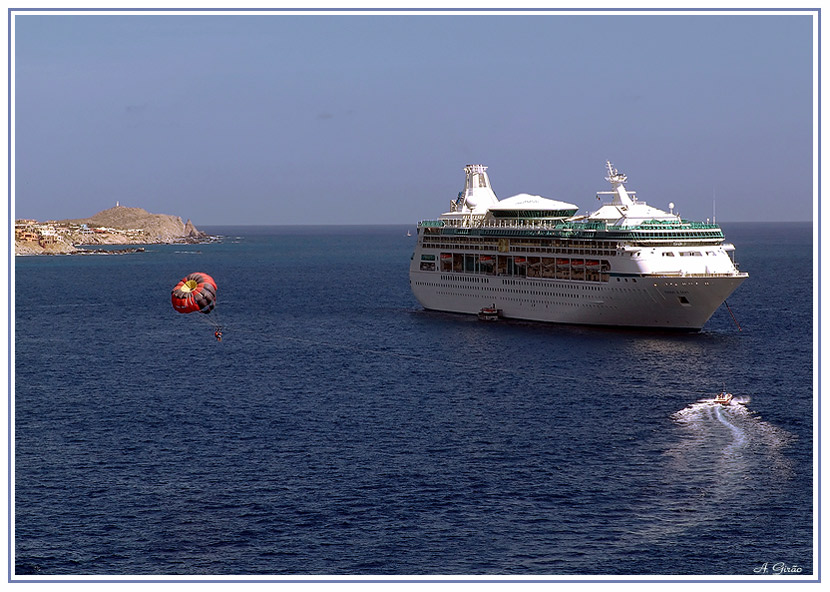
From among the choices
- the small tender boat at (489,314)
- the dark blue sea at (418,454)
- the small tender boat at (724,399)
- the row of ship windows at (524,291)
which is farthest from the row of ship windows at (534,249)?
the small tender boat at (724,399)

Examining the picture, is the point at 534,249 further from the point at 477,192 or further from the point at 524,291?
the point at 477,192

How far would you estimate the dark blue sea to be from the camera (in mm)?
42000

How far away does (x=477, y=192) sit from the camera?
11544cm

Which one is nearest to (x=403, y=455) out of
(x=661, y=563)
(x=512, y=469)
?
(x=512, y=469)

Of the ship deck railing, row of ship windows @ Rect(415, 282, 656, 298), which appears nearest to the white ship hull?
row of ship windows @ Rect(415, 282, 656, 298)

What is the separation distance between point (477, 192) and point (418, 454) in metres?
64.6

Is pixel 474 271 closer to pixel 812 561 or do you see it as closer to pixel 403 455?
pixel 403 455

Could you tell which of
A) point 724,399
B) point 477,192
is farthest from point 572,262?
point 724,399

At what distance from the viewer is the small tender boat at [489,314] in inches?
3996

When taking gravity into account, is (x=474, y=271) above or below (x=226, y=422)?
above

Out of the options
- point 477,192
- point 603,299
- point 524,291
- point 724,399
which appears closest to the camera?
point 724,399

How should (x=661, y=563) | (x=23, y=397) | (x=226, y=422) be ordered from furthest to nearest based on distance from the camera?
1. (x=23, y=397)
2. (x=226, y=422)
3. (x=661, y=563)

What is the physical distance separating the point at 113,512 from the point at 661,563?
837 inches

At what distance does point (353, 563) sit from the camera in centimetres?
4106
